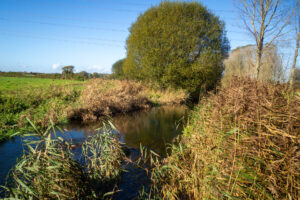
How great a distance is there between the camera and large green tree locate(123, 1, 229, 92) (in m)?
17.7

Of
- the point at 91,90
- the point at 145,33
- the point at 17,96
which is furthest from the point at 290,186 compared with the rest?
the point at 145,33

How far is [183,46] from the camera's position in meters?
18.0

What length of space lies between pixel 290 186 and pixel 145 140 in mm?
5498

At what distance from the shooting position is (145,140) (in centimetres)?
718

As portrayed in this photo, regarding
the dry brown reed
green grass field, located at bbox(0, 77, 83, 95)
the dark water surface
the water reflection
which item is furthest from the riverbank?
the water reflection

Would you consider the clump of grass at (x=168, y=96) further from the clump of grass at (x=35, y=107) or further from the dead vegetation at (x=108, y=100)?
the clump of grass at (x=35, y=107)

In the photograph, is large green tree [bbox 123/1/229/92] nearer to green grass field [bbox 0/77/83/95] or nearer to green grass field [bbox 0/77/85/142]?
green grass field [bbox 0/77/83/95]

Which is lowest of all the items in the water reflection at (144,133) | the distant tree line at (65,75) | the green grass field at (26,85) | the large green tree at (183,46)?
the water reflection at (144,133)

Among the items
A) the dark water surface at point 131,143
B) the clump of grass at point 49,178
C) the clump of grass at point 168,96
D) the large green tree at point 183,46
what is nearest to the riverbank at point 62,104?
the dark water surface at point 131,143

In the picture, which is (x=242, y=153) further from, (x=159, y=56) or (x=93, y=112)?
(x=159, y=56)

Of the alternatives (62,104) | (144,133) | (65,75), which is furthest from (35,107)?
(144,133)

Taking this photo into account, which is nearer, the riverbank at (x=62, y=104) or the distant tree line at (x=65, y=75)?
the riverbank at (x=62, y=104)

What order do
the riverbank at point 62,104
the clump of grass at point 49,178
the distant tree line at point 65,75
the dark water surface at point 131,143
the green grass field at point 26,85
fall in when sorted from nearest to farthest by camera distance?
the clump of grass at point 49,178 → the dark water surface at point 131,143 → the riverbank at point 62,104 → the green grass field at point 26,85 → the distant tree line at point 65,75

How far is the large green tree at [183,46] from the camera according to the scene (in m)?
17.7
